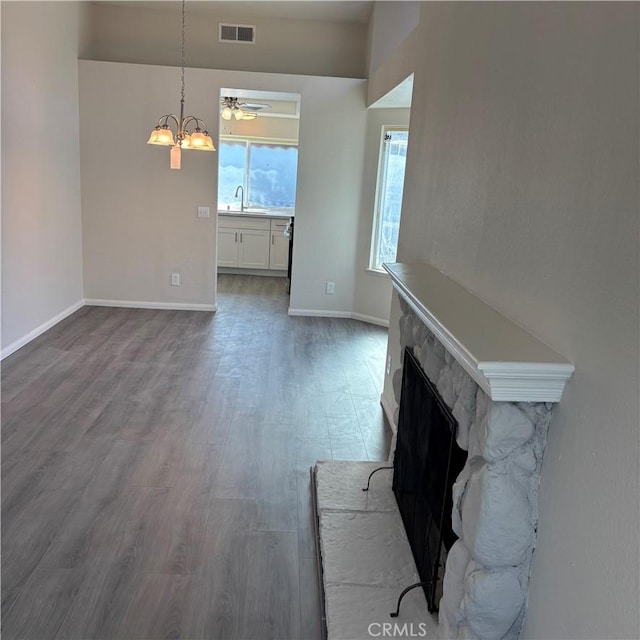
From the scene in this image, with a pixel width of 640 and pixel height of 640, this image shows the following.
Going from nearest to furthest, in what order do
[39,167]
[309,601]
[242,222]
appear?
[309,601] → [39,167] → [242,222]

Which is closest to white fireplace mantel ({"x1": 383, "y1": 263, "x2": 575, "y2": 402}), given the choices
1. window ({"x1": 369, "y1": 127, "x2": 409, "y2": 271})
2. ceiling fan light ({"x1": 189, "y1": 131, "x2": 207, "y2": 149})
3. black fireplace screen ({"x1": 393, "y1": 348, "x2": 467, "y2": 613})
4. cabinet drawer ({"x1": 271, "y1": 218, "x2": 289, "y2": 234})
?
black fireplace screen ({"x1": 393, "y1": 348, "x2": 467, "y2": 613})

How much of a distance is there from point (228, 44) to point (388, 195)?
7.92 feet

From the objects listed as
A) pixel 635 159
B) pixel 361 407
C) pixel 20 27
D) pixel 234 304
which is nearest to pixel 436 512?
pixel 635 159

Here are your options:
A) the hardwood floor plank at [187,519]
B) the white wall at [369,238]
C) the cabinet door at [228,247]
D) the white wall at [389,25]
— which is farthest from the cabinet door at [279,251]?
the hardwood floor plank at [187,519]

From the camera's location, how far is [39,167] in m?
5.09

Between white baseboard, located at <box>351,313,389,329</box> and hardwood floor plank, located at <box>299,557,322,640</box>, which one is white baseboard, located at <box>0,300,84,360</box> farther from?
hardwood floor plank, located at <box>299,557,322,640</box>

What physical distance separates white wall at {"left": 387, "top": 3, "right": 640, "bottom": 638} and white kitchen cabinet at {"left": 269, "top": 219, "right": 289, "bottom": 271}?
668cm

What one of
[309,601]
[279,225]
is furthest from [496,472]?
[279,225]

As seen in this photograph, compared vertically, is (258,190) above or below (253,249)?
above

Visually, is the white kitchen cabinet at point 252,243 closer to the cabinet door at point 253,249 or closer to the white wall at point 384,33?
the cabinet door at point 253,249

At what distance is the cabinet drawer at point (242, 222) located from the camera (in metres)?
8.62

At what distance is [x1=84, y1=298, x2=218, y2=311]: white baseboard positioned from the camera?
6.48 m

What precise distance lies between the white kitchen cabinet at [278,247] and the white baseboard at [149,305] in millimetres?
2351

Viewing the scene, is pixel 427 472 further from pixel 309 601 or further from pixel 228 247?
pixel 228 247
